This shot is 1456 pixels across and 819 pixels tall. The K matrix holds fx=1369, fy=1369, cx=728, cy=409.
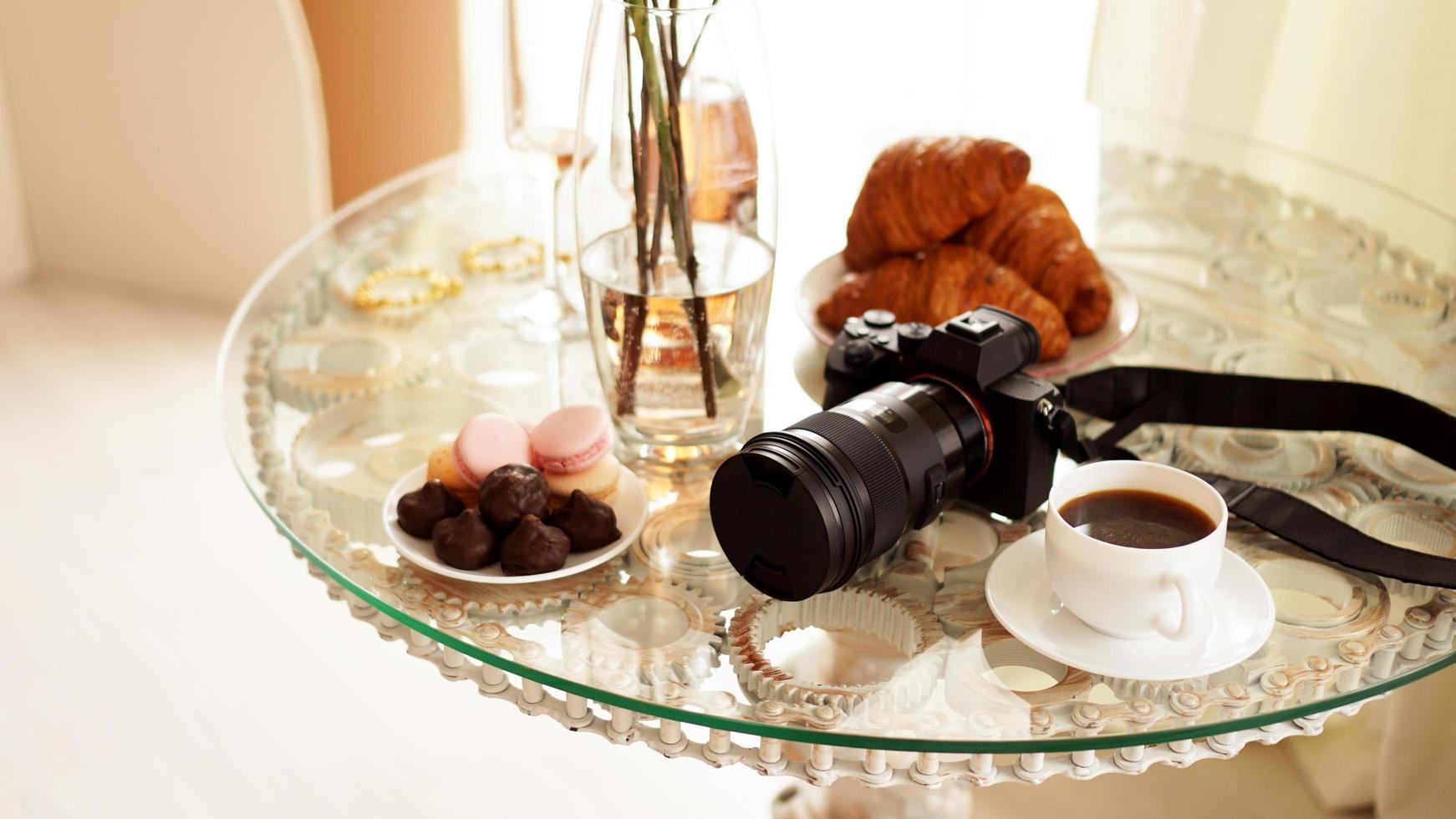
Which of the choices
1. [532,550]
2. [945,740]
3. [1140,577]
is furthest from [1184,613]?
[532,550]

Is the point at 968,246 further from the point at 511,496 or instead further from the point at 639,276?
the point at 511,496

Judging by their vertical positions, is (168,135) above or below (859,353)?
below

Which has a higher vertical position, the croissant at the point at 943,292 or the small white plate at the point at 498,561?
the croissant at the point at 943,292

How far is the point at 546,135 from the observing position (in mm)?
1293

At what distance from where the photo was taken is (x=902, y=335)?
0.99m

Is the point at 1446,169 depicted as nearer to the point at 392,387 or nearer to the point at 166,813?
the point at 392,387

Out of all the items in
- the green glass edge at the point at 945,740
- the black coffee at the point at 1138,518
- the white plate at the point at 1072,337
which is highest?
the white plate at the point at 1072,337

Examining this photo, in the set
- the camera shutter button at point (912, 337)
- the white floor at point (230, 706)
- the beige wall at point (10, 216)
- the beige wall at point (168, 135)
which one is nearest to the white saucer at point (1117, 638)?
the camera shutter button at point (912, 337)

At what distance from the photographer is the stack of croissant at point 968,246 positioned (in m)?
1.15

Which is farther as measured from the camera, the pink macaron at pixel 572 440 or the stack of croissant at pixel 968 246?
the stack of croissant at pixel 968 246

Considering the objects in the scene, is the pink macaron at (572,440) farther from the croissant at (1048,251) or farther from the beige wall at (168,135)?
the beige wall at (168,135)

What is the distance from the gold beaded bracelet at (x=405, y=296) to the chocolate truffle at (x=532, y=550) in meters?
0.44

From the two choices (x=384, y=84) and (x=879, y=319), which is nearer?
(x=879, y=319)

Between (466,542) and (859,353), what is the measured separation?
32 cm
